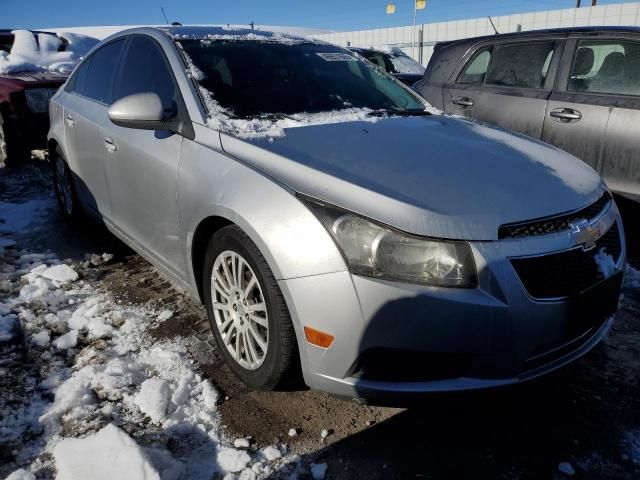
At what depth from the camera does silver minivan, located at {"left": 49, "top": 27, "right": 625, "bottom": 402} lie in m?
1.67

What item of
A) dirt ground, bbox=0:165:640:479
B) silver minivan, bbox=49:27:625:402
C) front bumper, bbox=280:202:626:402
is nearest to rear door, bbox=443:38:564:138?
silver minivan, bbox=49:27:625:402

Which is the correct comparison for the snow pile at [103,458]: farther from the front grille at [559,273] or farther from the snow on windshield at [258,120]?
the front grille at [559,273]

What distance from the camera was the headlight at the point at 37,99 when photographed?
237 inches

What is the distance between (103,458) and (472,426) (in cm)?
141

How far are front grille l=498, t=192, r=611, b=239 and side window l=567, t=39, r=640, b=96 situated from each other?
237 centimetres

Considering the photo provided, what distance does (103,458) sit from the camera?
1.80 metres

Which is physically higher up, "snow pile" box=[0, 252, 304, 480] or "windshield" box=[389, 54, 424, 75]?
"windshield" box=[389, 54, 424, 75]

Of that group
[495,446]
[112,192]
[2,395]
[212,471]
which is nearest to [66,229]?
[112,192]

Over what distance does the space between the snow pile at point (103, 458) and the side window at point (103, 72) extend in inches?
86.2

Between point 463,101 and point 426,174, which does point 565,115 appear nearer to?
point 463,101

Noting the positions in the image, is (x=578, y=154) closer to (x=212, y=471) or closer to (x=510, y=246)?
(x=510, y=246)

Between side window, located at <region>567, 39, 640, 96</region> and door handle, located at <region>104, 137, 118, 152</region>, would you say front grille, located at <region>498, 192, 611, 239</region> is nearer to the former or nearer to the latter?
door handle, located at <region>104, 137, 118, 152</region>

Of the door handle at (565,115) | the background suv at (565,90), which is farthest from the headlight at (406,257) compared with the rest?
the door handle at (565,115)

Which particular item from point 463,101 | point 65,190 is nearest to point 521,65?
point 463,101
